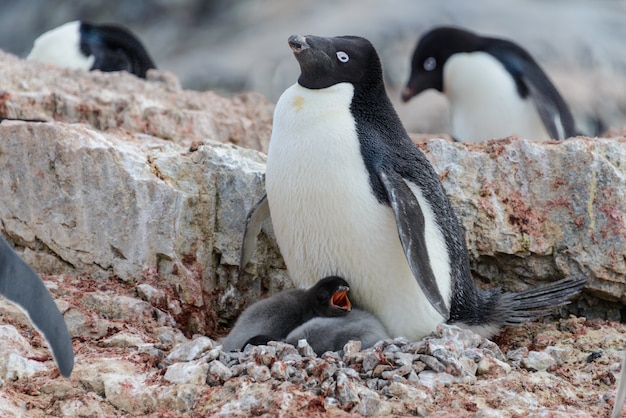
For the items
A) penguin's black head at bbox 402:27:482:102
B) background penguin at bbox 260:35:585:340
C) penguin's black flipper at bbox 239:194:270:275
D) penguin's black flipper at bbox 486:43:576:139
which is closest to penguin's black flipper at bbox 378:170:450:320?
background penguin at bbox 260:35:585:340

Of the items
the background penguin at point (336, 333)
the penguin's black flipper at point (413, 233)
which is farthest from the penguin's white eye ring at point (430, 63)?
the background penguin at point (336, 333)

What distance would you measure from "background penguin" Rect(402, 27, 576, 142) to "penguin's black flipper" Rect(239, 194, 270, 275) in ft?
11.7

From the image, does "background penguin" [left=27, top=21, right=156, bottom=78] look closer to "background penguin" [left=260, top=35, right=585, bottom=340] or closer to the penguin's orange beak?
"background penguin" [left=260, top=35, right=585, bottom=340]

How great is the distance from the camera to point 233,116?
588cm

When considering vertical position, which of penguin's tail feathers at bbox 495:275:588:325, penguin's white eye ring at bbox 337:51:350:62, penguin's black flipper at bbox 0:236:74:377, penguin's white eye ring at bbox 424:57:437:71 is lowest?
penguin's tail feathers at bbox 495:275:588:325

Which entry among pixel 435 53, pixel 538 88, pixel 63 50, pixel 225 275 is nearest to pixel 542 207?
pixel 225 275

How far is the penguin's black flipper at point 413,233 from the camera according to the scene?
3729mm

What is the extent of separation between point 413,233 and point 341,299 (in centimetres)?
39

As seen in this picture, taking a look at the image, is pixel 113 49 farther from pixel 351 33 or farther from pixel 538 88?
pixel 351 33

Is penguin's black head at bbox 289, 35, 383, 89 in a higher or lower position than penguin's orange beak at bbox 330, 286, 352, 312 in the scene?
higher

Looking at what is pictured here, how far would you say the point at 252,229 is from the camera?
4.39 m

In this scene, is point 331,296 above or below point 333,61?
below

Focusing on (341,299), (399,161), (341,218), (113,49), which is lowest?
(341,299)

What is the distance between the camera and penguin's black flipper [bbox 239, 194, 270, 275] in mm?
4340
